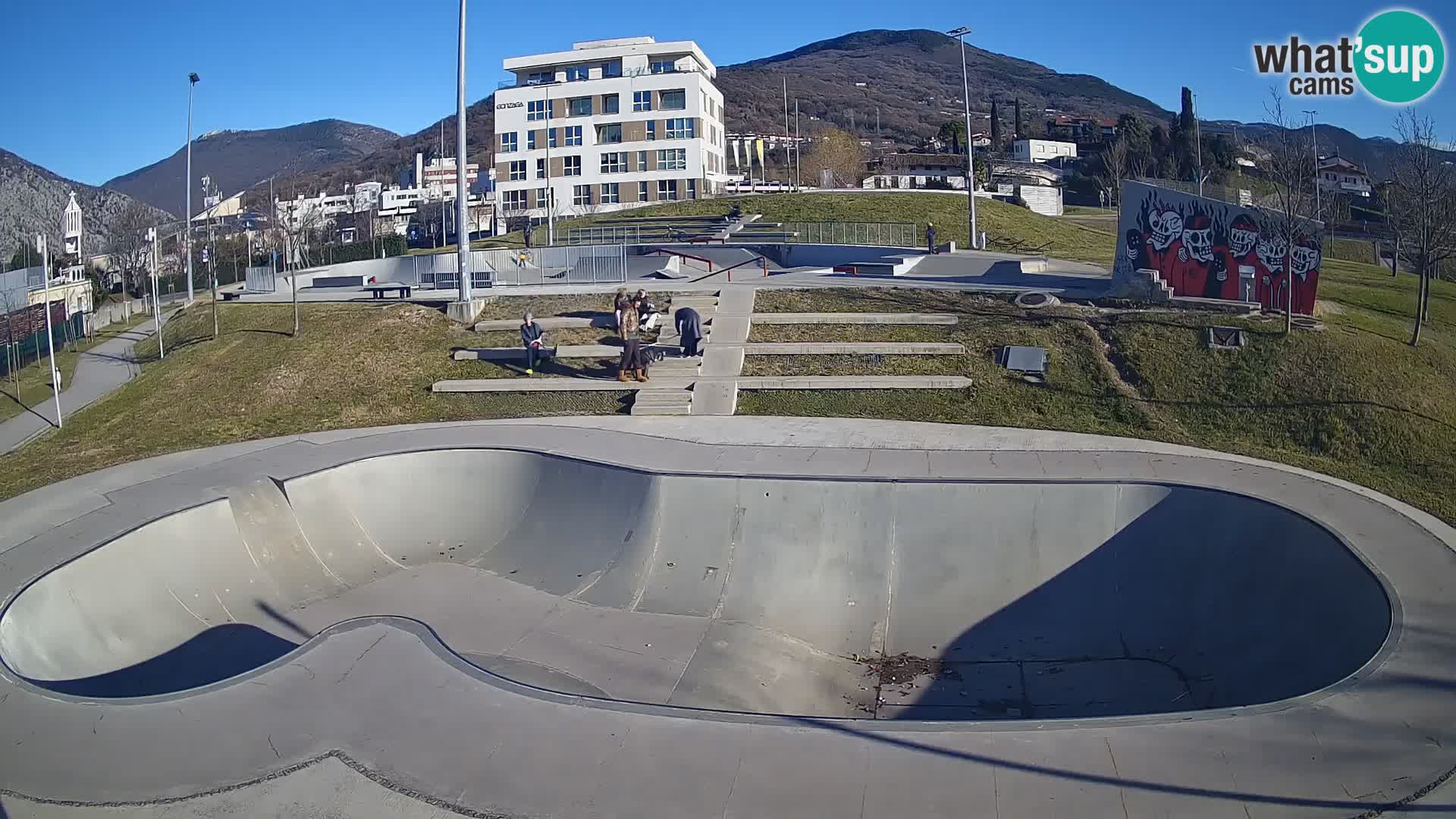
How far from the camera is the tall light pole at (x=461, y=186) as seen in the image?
23.2 m

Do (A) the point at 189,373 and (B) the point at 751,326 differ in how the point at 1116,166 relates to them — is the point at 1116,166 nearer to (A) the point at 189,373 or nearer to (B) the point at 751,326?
(B) the point at 751,326

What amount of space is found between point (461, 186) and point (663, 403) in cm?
873

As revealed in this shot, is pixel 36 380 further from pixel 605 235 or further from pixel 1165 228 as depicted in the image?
pixel 1165 228

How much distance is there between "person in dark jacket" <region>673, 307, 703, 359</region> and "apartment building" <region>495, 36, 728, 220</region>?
4185 centimetres

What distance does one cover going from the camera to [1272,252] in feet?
70.7

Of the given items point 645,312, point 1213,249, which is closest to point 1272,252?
point 1213,249

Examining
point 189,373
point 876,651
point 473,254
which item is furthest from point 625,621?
point 473,254

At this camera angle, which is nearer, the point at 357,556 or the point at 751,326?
the point at 357,556

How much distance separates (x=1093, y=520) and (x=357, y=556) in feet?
38.5

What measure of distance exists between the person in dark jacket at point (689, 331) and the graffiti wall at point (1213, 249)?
11.7 metres

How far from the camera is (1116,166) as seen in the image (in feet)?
169

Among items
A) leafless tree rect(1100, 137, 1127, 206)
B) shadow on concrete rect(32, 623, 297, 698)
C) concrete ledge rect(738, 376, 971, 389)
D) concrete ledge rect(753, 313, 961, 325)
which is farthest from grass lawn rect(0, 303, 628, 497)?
leafless tree rect(1100, 137, 1127, 206)

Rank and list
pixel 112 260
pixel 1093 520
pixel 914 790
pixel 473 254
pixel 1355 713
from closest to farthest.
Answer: pixel 914 790
pixel 1355 713
pixel 1093 520
pixel 473 254
pixel 112 260

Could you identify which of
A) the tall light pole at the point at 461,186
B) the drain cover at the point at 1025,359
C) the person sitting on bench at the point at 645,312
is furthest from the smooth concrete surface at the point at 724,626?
the tall light pole at the point at 461,186
